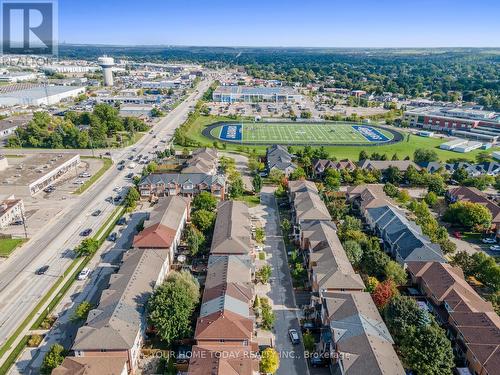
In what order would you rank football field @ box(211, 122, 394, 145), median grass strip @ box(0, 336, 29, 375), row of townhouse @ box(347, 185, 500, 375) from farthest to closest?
football field @ box(211, 122, 394, 145) → median grass strip @ box(0, 336, 29, 375) → row of townhouse @ box(347, 185, 500, 375)

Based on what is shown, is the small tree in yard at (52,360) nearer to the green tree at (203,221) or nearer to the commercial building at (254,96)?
the green tree at (203,221)

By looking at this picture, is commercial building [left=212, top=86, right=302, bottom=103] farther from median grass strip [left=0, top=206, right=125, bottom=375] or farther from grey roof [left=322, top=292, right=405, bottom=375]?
grey roof [left=322, top=292, right=405, bottom=375]

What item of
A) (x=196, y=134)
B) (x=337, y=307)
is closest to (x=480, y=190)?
(x=337, y=307)

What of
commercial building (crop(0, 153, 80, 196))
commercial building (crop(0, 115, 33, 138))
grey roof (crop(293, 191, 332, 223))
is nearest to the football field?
commercial building (crop(0, 153, 80, 196))

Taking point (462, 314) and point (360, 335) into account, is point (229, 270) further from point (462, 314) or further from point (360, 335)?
point (462, 314)

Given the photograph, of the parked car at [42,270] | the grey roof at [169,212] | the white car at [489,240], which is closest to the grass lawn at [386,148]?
the grey roof at [169,212]

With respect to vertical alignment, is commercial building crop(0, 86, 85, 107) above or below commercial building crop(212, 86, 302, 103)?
below
